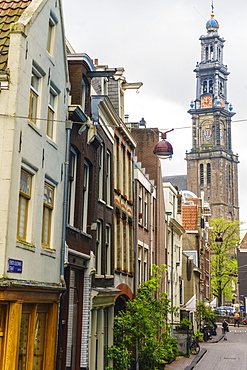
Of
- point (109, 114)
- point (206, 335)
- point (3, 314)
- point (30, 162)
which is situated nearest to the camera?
point (3, 314)

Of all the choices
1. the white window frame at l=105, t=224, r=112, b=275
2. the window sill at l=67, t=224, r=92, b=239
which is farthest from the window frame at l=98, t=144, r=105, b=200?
the window sill at l=67, t=224, r=92, b=239

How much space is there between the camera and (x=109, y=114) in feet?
72.6

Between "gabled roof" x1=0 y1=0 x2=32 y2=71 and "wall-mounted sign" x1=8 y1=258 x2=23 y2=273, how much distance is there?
4.12 metres

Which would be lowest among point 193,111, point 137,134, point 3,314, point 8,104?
point 3,314

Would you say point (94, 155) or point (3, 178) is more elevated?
point (94, 155)

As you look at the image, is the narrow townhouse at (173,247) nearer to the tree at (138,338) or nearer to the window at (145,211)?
the window at (145,211)

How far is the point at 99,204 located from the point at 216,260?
6188cm

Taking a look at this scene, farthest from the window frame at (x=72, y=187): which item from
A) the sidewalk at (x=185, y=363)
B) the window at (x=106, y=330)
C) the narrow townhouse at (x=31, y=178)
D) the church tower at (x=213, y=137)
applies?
the church tower at (x=213, y=137)

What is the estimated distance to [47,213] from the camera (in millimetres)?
14992

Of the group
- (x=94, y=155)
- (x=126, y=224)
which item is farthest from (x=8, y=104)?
(x=126, y=224)

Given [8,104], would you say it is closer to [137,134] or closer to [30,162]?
[30,162]

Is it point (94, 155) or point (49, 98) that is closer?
point (49, 98)

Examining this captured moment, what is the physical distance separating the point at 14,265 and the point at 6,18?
595 cm

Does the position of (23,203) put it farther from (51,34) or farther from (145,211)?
(145,211)
